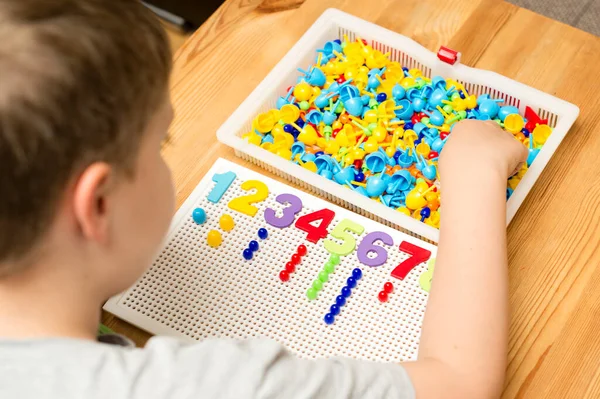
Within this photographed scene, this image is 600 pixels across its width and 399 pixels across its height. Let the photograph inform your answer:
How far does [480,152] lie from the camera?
2.84 ft

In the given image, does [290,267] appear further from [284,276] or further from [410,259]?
[410,259]

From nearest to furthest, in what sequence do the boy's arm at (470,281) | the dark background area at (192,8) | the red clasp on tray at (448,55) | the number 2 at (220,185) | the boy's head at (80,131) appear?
the boy's head at (80,131) < the boy's arm at (470,281) < the number 2 at (220,185) < the red clasp on tray at (448,55) < the dark background area at (192,8)

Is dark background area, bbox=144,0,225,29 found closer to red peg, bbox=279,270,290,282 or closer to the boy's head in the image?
red peg, bbox=279,270,290,282

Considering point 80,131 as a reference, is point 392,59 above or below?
below

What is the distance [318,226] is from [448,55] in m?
0.32

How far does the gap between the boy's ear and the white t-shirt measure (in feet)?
0.27

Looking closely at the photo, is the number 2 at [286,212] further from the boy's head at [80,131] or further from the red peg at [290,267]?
the boy's head at [80,131]

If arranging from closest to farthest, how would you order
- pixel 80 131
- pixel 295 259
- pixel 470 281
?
pixel 80 131, pixel 470 281, pixel 295 259

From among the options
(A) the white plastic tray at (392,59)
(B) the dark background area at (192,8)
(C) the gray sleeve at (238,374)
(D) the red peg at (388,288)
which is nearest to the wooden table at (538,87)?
(A) the white plastic tray at (392,59)

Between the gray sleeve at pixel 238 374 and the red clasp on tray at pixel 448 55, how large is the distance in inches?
21.9

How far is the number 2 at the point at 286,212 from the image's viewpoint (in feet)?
2.96

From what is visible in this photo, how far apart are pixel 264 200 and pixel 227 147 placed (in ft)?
0.36

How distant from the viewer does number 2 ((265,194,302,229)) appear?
2.96ft

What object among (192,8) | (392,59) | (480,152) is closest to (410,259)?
(480,152)
